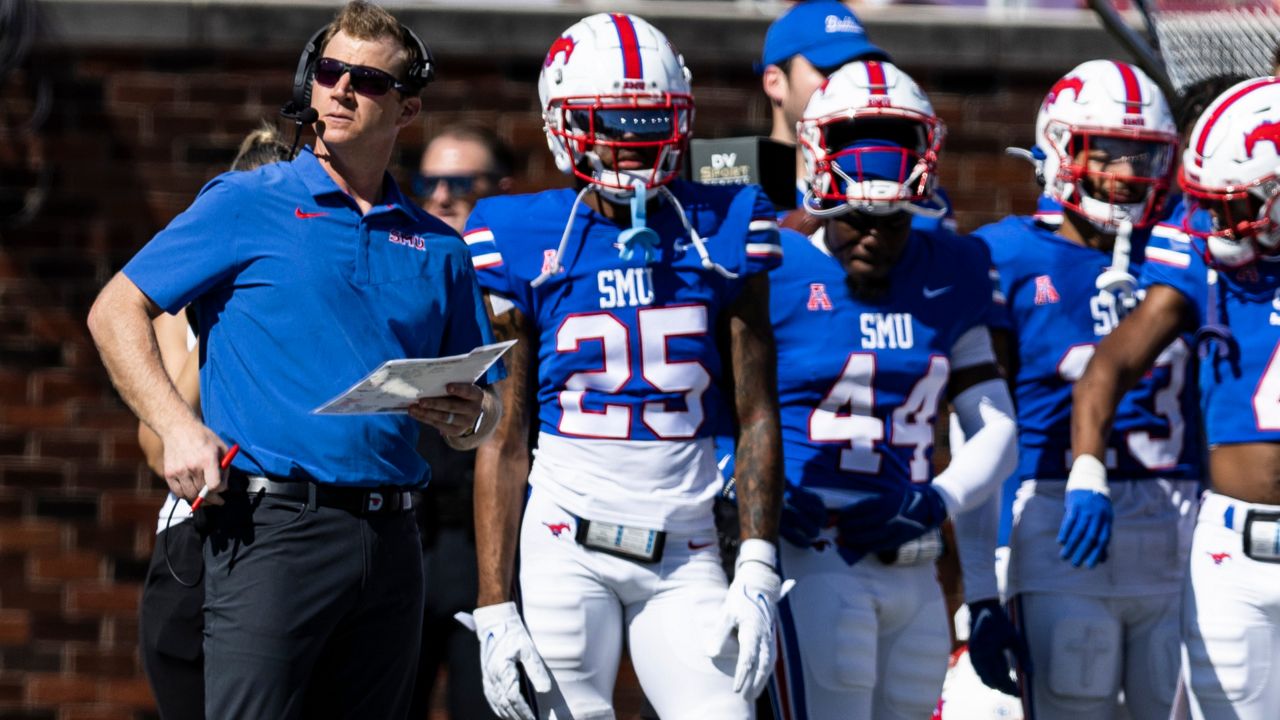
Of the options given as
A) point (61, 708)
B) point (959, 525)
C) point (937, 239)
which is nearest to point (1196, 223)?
point (937, 239)

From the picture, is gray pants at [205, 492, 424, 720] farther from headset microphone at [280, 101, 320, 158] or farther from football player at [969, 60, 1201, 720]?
football player at [969, 60, 1201, 720]

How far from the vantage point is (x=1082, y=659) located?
4977mm

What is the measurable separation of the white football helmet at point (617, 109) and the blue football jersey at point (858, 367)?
1.93 ft

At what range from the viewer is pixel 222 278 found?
3.62m

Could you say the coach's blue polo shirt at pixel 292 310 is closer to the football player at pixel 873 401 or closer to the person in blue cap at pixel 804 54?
the football player at pixel 873 401

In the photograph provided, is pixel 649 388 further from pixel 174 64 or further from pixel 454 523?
pixel 174 64

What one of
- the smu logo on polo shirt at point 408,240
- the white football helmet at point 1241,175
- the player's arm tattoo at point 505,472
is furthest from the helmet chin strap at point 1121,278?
the smu logo on polo shirt at point 408,240

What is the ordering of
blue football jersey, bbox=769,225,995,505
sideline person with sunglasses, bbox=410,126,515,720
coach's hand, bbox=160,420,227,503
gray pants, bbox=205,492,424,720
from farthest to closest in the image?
sideline person with sunglasses, bbox=410,126,515,720 < blue football jersey, bbox=769,225,995,505 < gray pants, bbox=205,492,424,720 < coach's hand, bbox=160,420,227,503

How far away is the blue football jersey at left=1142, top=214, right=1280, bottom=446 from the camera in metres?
4.52

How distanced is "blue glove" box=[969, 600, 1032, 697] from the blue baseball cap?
1551 mm

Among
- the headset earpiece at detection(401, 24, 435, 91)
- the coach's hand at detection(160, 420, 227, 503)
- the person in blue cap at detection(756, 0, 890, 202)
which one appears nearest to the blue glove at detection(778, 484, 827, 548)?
the person in blue cap at detection(756, 0, 890, 202)

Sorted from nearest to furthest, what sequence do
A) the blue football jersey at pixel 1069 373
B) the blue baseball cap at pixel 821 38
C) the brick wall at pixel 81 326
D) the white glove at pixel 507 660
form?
the white glove at pixel 507 660 < the blue football jersey at pixel 1069 373 < the blue baseball cap at pixel 821 38 < the brick wall at pixel 81 326

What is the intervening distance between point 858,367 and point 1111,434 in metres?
0.89

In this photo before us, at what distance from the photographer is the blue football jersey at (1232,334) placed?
14.8 ft
